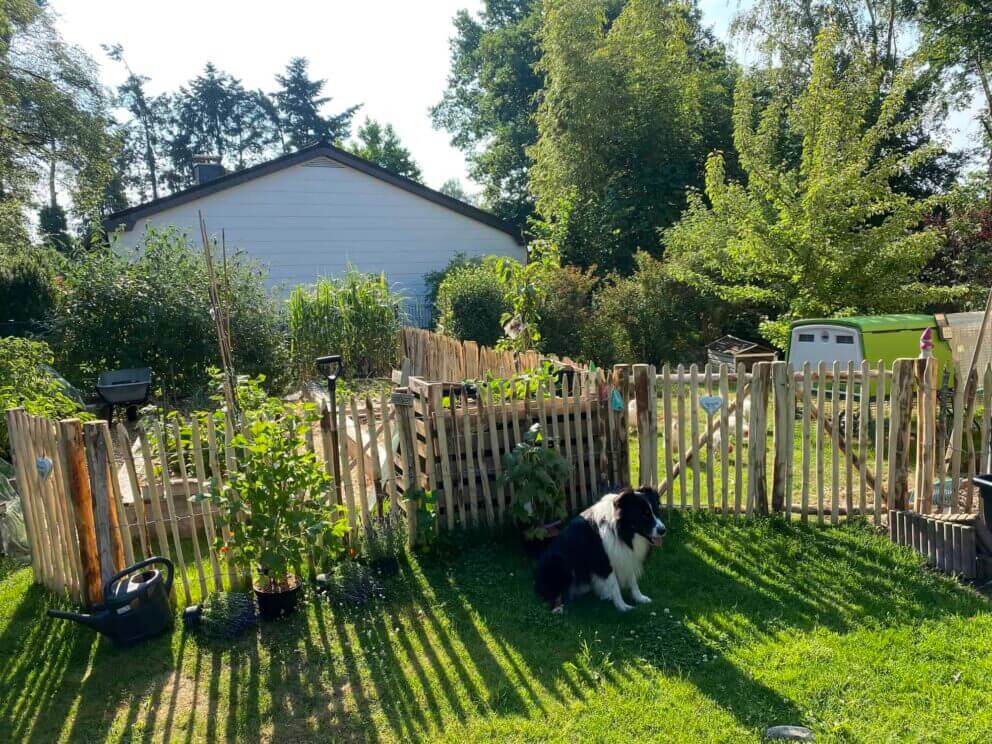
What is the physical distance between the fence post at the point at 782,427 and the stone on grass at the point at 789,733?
8.40 ft

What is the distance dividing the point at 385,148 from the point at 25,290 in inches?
1211

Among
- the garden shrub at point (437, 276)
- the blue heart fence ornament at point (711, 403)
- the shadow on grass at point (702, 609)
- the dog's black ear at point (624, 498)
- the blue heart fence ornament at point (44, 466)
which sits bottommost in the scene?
the shadow on grass at point (702, 609)

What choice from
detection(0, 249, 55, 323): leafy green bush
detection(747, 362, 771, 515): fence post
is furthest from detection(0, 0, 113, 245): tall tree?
detection(747, 362, 771, 515): fence post

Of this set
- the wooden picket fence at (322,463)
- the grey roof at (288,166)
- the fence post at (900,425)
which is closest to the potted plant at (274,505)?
the wooden picket fence at (322,463)

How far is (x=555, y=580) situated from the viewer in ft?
13.8

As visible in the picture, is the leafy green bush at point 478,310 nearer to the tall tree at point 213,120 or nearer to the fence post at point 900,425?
the fence post at point 900,425

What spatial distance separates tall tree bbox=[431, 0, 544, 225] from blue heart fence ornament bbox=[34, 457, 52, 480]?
83.6ft

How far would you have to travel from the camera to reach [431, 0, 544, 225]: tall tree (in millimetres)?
31031

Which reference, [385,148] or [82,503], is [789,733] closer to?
[82,503]

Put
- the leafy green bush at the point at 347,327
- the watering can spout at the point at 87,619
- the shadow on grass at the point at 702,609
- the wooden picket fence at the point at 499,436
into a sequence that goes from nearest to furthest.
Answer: the shadow on grass at the point at 702,609, the watering can spout at the point at 87,619, the wooden picket fence at the point at 499,436, the leafy green bush at the point at 347,327

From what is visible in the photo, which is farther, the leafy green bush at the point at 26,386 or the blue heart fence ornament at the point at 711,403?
the leafy green bush at the point at 26,386

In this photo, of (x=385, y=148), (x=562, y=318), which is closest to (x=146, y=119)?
(x=385, y=148)

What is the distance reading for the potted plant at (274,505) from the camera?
396 cm

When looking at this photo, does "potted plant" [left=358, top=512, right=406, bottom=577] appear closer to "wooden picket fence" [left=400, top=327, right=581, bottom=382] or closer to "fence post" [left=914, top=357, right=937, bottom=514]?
"wooden picket fence" [left=400, top=327, right=581, bottom=382]
